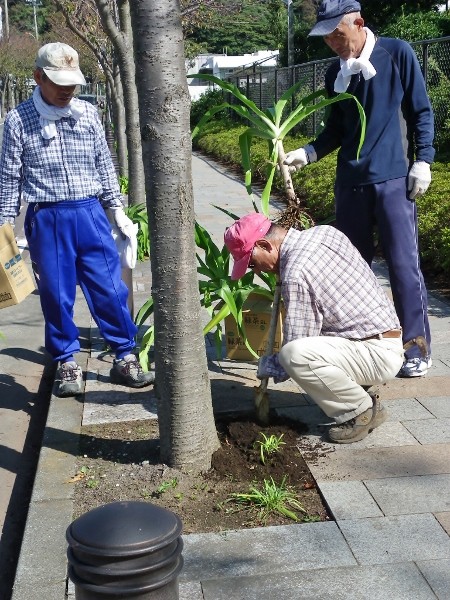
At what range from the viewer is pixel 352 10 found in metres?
4.84

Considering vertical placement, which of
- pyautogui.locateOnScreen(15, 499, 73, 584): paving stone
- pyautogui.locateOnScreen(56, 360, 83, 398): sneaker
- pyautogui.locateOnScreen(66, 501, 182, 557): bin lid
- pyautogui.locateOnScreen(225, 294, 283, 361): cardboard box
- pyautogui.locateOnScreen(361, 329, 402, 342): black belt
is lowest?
pyautogui.locateOnScreen(15, 499, 73, 584): paving stone

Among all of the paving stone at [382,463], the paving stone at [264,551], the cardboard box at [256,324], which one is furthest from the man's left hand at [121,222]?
the paving stone at [264,551]

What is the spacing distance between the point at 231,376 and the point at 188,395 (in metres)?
1.46

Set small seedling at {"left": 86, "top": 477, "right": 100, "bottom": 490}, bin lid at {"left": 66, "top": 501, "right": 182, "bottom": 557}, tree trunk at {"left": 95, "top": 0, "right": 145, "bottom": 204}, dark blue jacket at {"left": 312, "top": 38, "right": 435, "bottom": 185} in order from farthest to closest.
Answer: tree trunk at {"left": 95, "top": 0, "right": 145, "bottom": 204}
dark blue jacket at {"left": 312, "top": 38, "right": 435, "bottom": 185}
small seedling at {"left": 86, "top": 477, "right": 100, "bottom": 490}
bin lid at {"left": 66, "top": 501, "right": 182, "bottom": 557}

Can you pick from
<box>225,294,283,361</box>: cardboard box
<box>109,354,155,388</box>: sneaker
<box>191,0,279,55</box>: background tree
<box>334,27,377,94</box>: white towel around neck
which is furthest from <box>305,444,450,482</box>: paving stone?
<box>191,0,279,55</box>: background tree

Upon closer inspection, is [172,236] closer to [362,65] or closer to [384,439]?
[384,439]

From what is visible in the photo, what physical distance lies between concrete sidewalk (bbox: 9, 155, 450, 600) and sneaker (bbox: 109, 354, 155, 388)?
68 millimetres

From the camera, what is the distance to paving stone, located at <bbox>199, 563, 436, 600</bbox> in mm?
3115

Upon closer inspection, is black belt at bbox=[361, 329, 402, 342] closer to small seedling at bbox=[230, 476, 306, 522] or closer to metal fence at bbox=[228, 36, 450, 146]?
small seedling at bbox=[230, 476, 306, 522]

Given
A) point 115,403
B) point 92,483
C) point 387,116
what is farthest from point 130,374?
point 387,116

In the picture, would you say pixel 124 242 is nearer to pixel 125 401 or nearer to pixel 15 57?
pixel 125 401

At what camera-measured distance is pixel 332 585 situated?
3.18m

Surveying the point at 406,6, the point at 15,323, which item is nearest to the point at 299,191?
the point at 15,323

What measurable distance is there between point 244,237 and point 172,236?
37 cm
